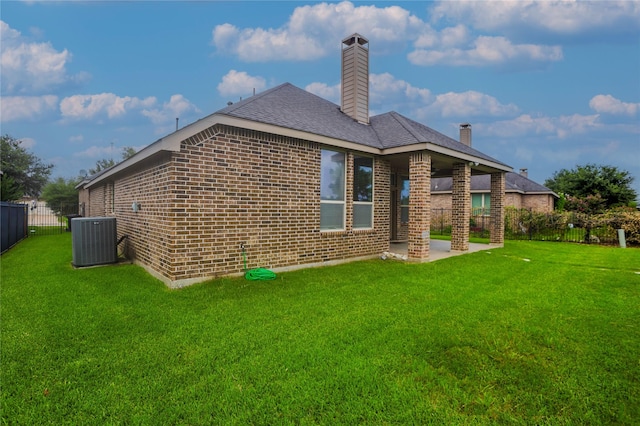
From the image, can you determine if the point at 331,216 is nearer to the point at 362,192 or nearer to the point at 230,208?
the point at 362,192

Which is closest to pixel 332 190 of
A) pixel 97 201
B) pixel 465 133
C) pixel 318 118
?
pixel 318 118

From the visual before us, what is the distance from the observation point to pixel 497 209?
41.3ft

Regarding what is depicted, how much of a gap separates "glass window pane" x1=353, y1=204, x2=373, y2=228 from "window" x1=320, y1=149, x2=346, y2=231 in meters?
0.49

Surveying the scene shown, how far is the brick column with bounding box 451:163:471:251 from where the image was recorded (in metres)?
10.3

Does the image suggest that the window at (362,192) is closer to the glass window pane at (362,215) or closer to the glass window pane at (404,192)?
the glass window pane at (362,215)

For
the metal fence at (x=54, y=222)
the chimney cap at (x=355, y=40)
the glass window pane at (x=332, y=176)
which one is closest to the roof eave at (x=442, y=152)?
the glass window pane at (x=332, y=176)

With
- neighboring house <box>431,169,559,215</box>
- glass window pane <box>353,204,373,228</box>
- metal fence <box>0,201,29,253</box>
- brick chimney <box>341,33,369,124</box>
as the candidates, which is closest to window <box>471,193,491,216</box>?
neighboring house <box>431,169,559,215</box>

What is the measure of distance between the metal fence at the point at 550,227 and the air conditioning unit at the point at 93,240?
1801 cm

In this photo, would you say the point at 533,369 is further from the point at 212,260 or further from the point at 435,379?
the point at 212,260

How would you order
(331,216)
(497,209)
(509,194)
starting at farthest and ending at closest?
(509,194) < (497,209) < (331,216)

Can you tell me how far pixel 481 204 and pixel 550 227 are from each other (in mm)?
6271

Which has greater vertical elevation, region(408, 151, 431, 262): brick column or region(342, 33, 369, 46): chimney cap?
region(342, 33, 369, 46): chimney cap

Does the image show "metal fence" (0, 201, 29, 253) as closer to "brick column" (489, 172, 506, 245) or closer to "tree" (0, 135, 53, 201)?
"brick column" (489, 172, 506, 245)

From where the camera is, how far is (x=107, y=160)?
46.9 meters
